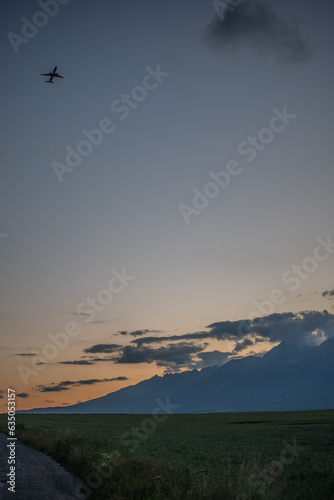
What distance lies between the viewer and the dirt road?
14148mm

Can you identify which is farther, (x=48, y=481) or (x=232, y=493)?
(x=48, y=481)

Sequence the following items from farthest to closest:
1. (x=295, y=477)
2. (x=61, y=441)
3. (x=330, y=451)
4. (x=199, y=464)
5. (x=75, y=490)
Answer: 1. (x=330, y=451)
2. (x=61, y=441)
3. (x=199, y=464)
4. (x=295, y=477)
5. (x=75, y=490)

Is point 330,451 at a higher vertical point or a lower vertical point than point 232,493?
lower

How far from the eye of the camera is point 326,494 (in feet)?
51.2

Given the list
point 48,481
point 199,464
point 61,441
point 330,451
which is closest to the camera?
point 48,481

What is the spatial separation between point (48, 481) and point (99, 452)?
419 centimetres

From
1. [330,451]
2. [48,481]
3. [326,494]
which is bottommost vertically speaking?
[330,451]

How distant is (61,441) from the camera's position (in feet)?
86.3

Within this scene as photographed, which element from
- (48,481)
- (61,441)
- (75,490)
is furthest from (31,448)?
(75,490)

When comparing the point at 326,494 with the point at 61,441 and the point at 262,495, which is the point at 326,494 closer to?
the point at 262,495

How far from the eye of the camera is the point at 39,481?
16625 mm

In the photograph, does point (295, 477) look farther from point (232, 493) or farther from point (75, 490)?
point (75, 490)

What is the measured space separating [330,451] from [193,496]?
19881mm

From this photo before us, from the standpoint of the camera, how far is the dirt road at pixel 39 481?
14148 mm
